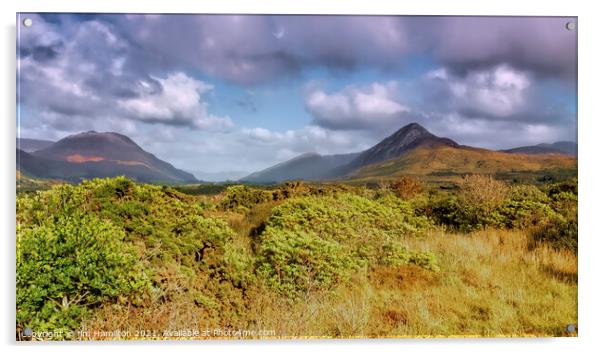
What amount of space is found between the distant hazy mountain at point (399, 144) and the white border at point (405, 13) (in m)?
1.42

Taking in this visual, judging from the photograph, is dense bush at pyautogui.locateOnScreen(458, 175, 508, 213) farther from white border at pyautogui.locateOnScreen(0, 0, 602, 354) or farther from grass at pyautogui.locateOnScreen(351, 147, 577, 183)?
white border at pyautogui.locateOnScreen(0, 0, 602, 354)

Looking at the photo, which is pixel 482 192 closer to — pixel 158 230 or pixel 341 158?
pixel 341 158

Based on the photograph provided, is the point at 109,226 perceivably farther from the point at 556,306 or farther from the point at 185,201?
the point at 556,306

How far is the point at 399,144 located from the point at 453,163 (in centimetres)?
74

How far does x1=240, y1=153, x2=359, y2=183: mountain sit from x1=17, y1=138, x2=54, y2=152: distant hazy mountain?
247 cm

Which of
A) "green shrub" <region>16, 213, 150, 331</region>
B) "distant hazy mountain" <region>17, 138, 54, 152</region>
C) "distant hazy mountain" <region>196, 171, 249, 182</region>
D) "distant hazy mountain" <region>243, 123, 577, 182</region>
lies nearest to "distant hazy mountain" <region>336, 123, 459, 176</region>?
"distant hazy mountain" <region>243, 123, 577, 182</region>

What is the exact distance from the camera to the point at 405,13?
5.53 m

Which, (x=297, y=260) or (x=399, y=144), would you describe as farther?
(x=399, y=144)

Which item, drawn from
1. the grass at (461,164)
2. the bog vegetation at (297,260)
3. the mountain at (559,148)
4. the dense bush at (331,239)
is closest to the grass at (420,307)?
the bog vegetation at (297,260)

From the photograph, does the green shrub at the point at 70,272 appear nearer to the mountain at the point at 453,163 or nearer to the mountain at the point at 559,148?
the mountain at the point at 453,163

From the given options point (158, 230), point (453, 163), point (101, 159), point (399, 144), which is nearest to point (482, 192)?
point (453, 163)
